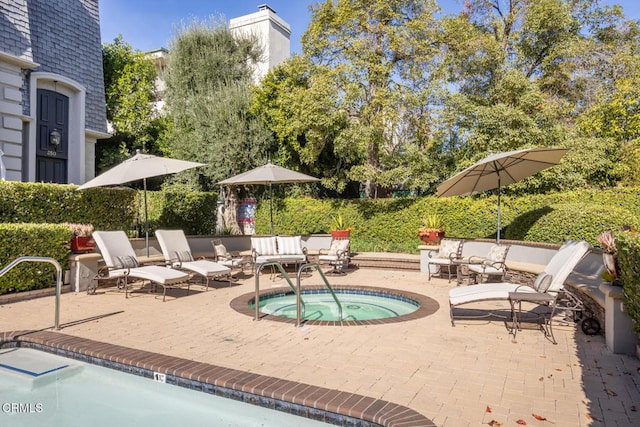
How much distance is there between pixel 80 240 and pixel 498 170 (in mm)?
9089

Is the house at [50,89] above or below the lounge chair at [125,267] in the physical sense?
above

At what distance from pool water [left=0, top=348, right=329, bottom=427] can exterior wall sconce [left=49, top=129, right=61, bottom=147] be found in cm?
1222

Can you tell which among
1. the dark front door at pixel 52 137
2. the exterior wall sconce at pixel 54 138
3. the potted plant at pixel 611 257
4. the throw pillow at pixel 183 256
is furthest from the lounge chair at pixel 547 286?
the exterior wall sconce at pixel 54 138

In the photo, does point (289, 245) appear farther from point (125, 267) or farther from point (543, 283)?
point (543, 283)

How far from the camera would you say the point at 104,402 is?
13.3 feet

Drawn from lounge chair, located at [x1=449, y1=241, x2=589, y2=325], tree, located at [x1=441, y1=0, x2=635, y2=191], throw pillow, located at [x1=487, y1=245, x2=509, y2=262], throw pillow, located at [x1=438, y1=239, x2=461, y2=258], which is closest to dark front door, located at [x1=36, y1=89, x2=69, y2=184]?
throw pillow, located at [x1=438, y1=239, x2=461, y2=258]

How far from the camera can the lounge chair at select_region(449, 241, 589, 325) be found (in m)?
5.72

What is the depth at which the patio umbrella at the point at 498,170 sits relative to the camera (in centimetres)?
905

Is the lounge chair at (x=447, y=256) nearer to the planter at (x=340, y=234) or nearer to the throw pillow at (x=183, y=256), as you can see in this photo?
the planter at (x=340, y=234)

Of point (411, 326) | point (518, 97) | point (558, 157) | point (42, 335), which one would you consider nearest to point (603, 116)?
point (518, 97)

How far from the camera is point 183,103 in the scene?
2048 centimetres

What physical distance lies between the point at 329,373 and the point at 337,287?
4996 mm

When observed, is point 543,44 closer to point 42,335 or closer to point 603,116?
point 603,116

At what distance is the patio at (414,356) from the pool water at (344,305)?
919 mm
